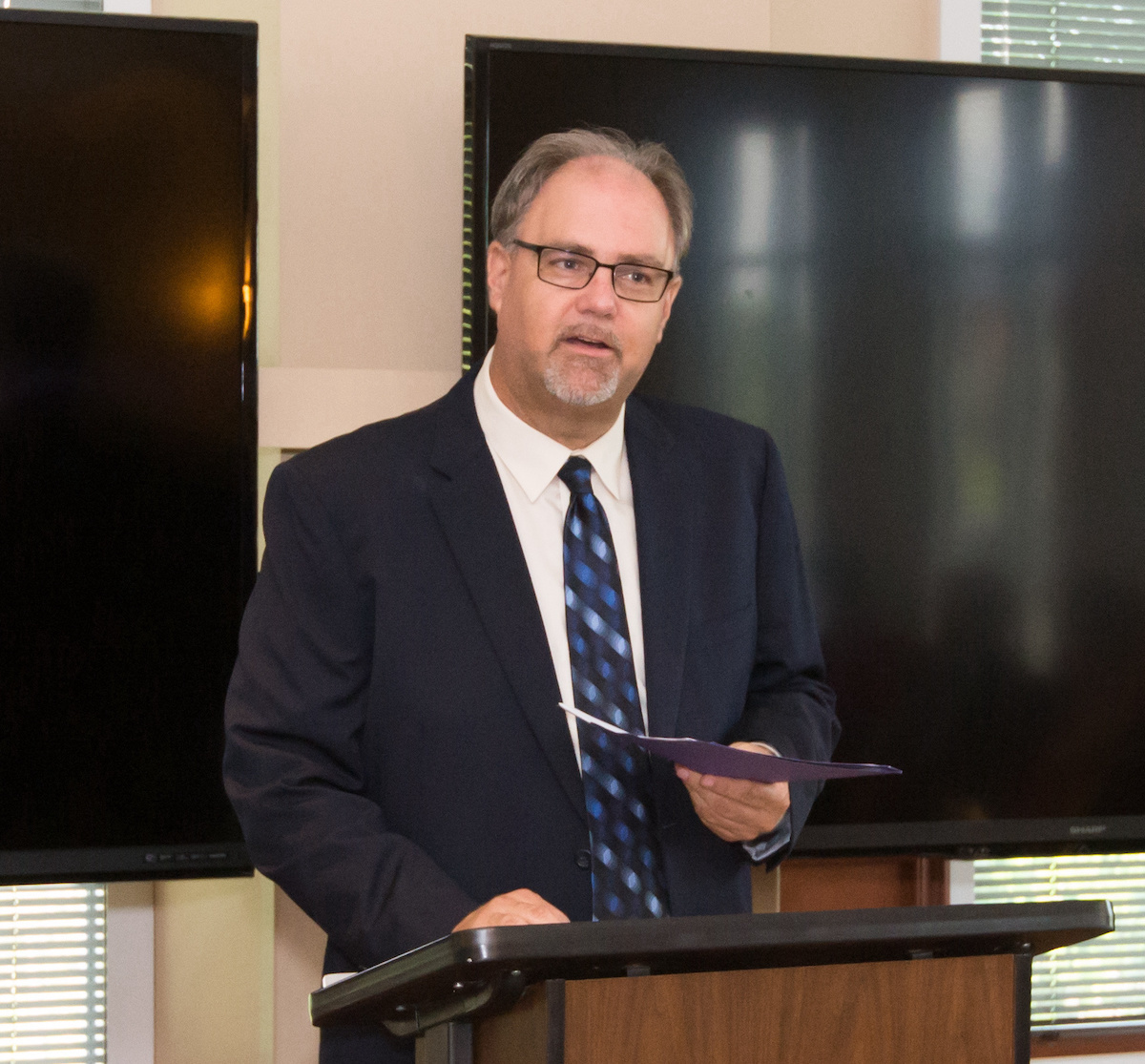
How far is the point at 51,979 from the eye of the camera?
7.45 ft

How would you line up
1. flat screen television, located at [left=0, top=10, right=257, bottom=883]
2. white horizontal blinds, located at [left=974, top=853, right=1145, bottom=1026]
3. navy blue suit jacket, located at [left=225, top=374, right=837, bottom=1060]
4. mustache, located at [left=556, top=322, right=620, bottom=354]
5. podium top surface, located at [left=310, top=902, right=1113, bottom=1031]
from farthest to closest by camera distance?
white horizontal blinds, located at [left=974, top=853, right=1145, bottom=1026] < flat screen television, located at [left=0, top=10, right=257, bottom=883] < mustache, located at [left=556, top=322, right=620, bottom=354] < navy blue suit jacket, located at [left=225, top=374, right=837, bottom=1060] < podium top surface, located at [left=310, top=902, right=1113, bottom=1031]

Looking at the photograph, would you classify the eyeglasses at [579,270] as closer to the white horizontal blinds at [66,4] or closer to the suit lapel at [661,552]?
the suit lapel at [661,552]

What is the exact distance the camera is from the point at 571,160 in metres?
1.75

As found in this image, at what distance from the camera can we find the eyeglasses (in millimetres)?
1702

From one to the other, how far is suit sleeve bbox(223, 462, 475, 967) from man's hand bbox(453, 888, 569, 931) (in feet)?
0.46

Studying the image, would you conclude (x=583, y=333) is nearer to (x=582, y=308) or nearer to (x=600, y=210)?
(x=582, y=308)

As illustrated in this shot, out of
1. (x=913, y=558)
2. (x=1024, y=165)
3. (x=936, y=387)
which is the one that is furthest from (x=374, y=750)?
(x=1024, y=165)

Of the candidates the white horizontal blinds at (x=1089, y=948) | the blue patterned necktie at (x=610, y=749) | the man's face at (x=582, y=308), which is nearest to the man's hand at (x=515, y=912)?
the blue patterned necktie at (x=610, y=749)

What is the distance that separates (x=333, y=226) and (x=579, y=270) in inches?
31.5

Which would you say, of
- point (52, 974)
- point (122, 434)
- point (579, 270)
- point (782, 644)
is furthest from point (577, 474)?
point (52, 974)

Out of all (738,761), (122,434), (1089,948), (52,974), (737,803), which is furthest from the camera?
(1089,948)

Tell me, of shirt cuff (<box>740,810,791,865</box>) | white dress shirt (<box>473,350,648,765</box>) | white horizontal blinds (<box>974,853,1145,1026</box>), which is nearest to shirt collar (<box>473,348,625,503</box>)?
white dress shirt (<box>473,350,648,765</box>)

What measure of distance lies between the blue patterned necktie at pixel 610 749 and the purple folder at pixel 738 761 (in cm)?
46

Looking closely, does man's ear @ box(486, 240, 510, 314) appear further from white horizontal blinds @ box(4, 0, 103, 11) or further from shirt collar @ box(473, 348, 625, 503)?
white horizontal blinds @ box(4, 0, 103, 11)
